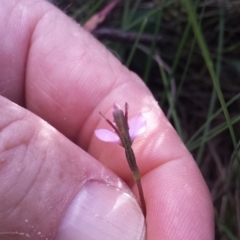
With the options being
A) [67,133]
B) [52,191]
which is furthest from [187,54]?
[52,191]

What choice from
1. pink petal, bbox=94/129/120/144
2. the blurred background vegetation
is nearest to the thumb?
pink petal, bbox=94/129/120/144

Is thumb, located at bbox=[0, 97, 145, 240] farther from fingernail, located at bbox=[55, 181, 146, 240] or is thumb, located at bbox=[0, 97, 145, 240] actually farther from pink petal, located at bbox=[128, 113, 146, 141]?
pink petal, located at bbox=[128, 113, 146, 141]

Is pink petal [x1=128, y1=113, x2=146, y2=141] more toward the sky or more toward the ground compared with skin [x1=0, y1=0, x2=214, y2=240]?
more toward the sky

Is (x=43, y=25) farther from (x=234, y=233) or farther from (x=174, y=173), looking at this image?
(x=234, y=233)

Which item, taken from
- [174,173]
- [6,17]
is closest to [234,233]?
[174,173]

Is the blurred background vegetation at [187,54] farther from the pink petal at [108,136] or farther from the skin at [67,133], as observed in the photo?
the pink petal at [108,136]

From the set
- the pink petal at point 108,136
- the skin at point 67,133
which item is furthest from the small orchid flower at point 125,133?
the skin at point 67,133
